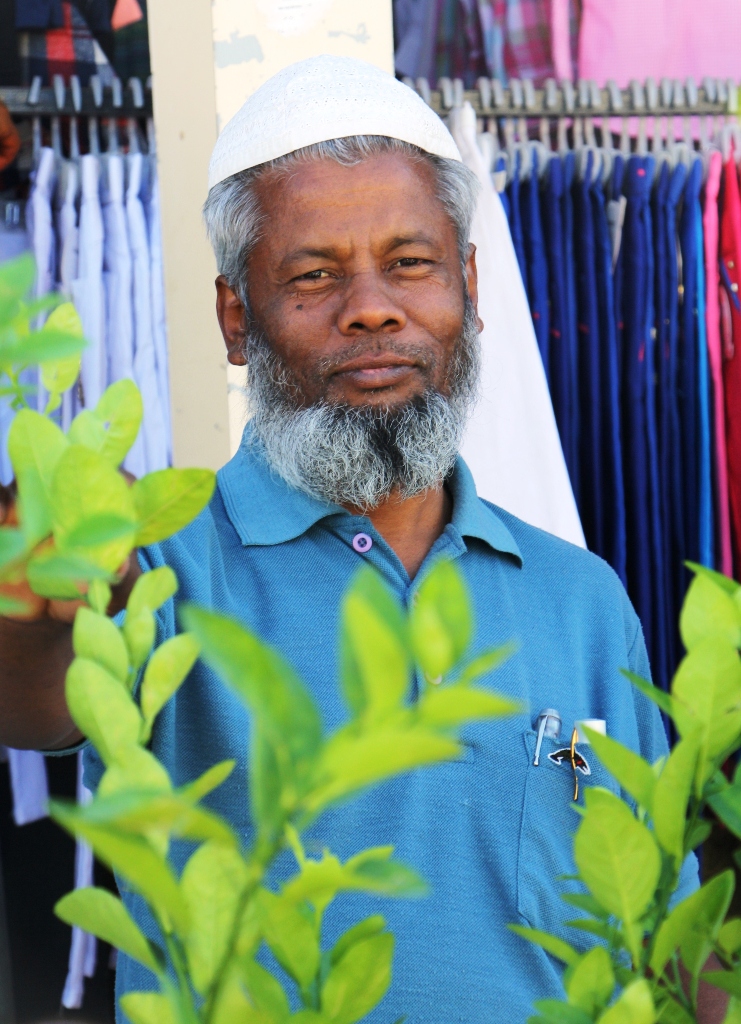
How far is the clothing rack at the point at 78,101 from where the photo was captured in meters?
1.84

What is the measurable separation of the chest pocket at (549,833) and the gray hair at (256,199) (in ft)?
2.20

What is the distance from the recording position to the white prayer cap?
50.6 inches

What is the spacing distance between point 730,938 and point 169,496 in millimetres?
227

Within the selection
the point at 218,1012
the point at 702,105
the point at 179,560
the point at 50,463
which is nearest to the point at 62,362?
the point at 50,463

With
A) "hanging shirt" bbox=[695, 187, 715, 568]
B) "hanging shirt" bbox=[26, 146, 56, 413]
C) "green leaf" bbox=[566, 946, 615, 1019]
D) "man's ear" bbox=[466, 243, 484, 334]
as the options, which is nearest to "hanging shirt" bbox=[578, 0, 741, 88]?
"hanging shirt" bbox=[695, 187, 715, 568]

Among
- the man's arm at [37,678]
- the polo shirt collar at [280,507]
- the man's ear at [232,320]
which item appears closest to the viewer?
the man's arm at [37,678]

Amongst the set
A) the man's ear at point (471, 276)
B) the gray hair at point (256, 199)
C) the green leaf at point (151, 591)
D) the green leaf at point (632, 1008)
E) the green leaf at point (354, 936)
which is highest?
the gray hair at point (256, 199)

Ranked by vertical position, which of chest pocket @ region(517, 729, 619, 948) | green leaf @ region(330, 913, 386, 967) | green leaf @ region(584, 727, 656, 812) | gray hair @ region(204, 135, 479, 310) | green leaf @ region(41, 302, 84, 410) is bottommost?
chest pocket @ region(517, 729, 619, 948)

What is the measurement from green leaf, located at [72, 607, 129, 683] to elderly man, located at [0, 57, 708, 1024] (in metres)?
0.65

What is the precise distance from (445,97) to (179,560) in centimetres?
118

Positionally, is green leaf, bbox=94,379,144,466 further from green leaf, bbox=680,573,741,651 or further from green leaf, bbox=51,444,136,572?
green leaf, bbox=680,573,741,651

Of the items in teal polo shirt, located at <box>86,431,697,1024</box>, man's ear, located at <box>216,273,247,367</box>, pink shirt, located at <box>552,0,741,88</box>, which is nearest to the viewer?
teal polo shirt, located at <box>86,431,697,1024</box>

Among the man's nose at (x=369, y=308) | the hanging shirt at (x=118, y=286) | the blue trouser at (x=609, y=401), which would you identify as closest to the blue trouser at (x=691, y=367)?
the blue trouser at (x=609, y=401)

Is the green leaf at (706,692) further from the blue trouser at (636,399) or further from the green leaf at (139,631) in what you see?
the blue trouser at (636,399)
